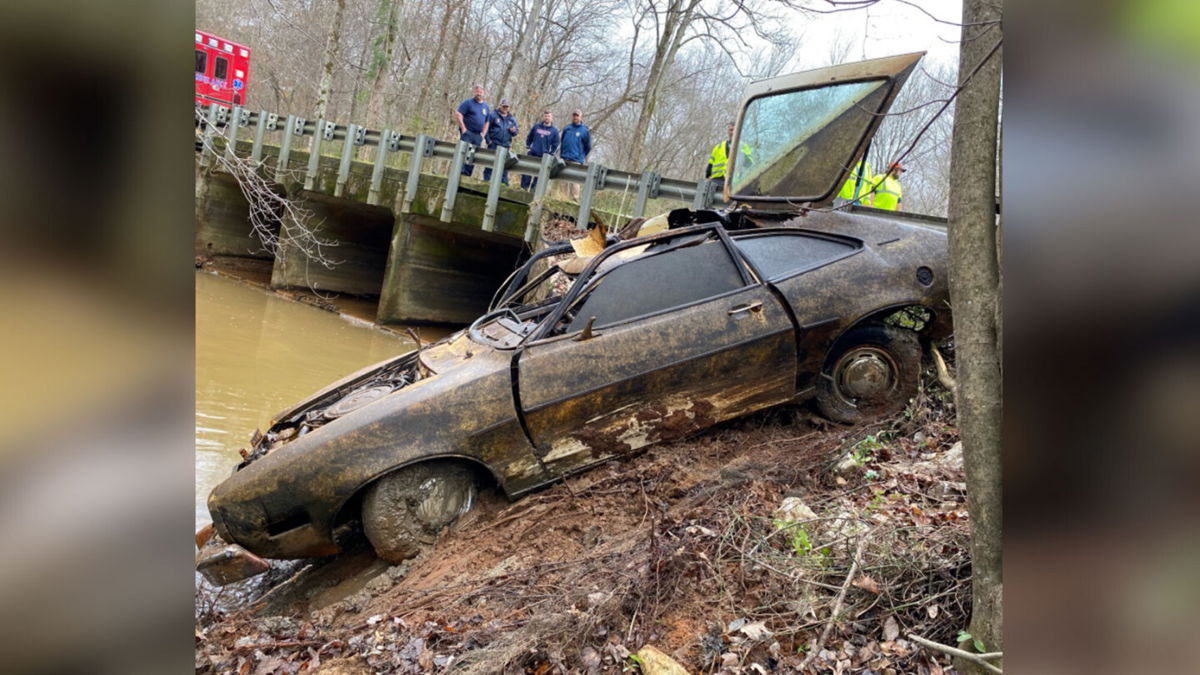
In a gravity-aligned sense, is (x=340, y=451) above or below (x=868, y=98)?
below

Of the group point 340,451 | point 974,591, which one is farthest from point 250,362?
point 974,591

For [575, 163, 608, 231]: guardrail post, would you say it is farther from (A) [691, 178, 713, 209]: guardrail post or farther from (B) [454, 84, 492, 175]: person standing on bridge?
(B) [454, 84, 492, 175]: person standing on bridge

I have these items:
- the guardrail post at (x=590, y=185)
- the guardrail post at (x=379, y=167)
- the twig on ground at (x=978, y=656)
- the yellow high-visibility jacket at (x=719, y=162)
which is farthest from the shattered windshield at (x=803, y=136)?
the guardrail post at (x=379, y=167)

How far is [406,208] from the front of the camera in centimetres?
1453

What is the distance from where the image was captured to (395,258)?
1485 cm

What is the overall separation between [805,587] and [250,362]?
9.93m

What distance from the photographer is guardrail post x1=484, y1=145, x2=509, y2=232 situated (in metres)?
12.7

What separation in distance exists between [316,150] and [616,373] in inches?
539

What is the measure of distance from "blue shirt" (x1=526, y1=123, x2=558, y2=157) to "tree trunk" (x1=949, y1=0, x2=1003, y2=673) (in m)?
11.8

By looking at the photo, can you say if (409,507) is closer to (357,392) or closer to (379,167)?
(357,392)
